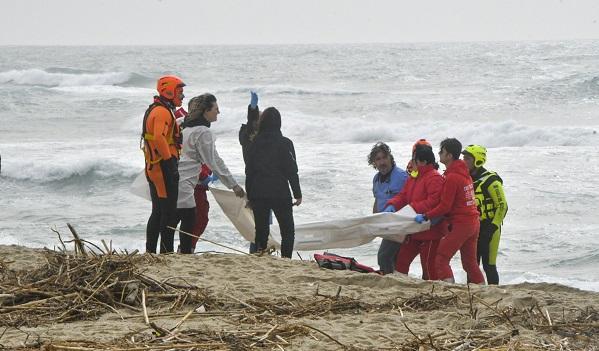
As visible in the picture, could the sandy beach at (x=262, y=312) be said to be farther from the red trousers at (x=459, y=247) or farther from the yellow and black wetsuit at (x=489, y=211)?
the yellow and black wetsuit at (x=489, y=211)

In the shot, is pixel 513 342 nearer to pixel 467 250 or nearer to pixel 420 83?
pixel 467 250

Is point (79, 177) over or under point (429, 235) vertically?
under

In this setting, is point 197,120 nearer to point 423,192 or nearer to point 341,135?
point 423,192

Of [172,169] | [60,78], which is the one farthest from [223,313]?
[60,78]

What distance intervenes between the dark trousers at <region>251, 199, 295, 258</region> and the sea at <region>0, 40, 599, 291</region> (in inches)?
125

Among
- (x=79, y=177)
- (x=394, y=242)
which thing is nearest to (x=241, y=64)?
(x=79, y=177)

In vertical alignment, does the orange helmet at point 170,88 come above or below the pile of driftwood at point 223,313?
above

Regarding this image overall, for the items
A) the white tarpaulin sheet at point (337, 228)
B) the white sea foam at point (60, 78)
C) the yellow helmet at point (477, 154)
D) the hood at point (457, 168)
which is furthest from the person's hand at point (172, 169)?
the white sea foam at point (60, 78)

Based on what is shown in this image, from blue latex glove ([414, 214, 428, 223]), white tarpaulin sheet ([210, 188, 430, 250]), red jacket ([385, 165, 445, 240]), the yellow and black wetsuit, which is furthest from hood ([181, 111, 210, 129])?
the yellow and black wetsuit

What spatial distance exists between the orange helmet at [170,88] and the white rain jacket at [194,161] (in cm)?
41

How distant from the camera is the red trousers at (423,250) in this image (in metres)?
8.38

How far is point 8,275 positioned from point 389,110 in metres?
30.7

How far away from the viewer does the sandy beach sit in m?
4.77

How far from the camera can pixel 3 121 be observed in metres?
33.2
